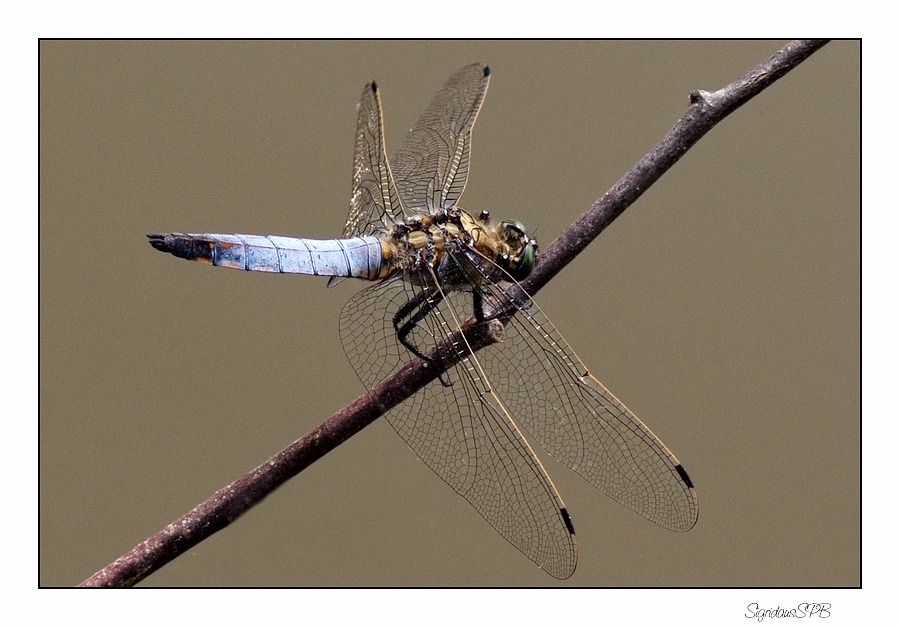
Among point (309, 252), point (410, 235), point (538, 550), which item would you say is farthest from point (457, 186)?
point (538, 550)

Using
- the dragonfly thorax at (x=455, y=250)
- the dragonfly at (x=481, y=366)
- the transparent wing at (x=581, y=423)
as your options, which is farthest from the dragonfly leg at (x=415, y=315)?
the transparent wing at (x=581, y=423)

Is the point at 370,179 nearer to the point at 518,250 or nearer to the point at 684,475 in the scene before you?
the point at 518,250

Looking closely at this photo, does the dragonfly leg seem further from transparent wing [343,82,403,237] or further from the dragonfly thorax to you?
transparent wing [343,82,403,237]

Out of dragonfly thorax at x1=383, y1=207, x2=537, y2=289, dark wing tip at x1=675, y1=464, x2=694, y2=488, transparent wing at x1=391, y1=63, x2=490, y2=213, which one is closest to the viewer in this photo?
dark wing tip at x1=675, y1=464, x2=694, y2=488

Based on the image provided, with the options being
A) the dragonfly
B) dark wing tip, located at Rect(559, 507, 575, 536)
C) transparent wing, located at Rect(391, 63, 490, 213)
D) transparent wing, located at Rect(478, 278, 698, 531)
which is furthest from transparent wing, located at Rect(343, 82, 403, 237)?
dark wing tip, located at Rect(559, 507, 575, 536)

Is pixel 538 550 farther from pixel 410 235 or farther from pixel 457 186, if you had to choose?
pixel 457 186

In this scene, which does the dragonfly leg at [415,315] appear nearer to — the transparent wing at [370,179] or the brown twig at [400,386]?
the brown twig at [400,386]
